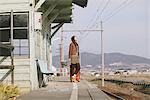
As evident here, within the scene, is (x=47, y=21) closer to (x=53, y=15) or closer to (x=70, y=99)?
(x=53, y=15)

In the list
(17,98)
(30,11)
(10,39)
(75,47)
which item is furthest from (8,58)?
(75,47)

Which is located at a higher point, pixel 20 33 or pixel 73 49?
pixel 20 33

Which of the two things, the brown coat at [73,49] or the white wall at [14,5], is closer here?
the brown coat at [73,49]

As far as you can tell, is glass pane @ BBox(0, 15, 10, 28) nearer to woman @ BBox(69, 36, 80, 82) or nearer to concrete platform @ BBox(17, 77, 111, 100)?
concrete platform @ BBox(17, 77, 111, 100)

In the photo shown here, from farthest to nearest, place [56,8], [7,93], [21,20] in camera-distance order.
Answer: [56,8] < [21,20] < [7,93]

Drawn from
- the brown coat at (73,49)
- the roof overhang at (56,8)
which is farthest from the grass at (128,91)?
the brown coat at (73,49)

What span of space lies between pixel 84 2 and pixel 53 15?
2554mm

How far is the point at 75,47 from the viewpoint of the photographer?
42.4ft

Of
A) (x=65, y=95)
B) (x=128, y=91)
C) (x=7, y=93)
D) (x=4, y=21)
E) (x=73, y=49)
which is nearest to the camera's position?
(x=73, y=49)

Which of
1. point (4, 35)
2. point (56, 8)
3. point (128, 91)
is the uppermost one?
point (56, 8)

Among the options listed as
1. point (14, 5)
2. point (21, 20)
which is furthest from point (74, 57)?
point (14, 5)

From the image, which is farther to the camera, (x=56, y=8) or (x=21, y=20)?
(x=56, y=8)

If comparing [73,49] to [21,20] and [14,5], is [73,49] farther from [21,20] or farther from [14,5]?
[14,5]

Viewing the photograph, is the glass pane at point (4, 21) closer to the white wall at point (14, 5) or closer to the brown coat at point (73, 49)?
the white wall at point (14, 5)
